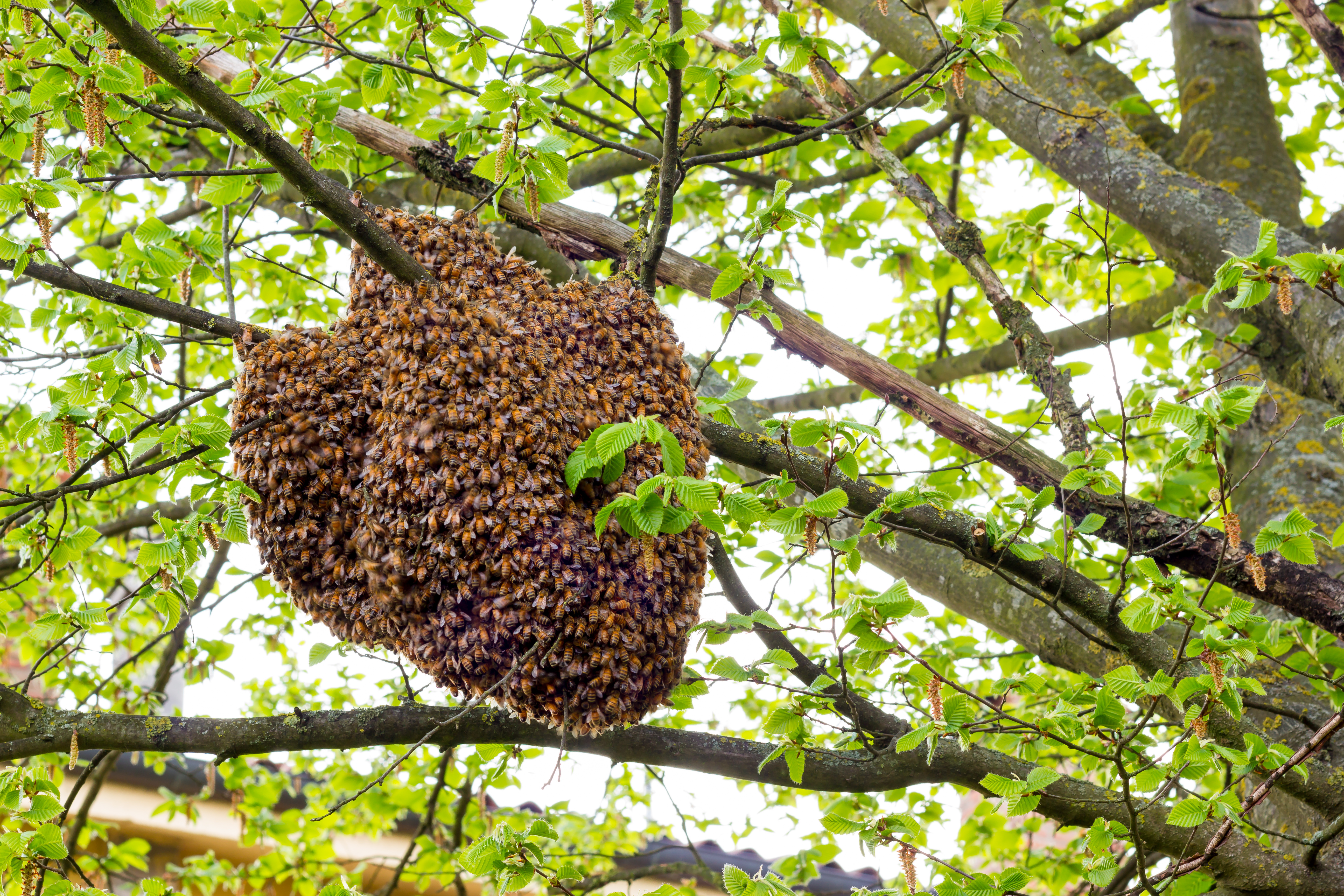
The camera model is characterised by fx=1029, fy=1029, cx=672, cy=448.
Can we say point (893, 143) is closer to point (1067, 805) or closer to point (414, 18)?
point (414, 18)

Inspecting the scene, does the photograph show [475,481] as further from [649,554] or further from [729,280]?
[729,280]

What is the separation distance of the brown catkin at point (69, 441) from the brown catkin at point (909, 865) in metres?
2.32

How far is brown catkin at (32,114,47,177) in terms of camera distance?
2.59m

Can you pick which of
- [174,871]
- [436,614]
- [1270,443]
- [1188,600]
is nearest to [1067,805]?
[1188,600]

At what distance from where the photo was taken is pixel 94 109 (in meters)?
2.51

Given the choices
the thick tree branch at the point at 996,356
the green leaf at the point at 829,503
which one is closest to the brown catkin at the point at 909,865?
the green leaf at the point at 829,503

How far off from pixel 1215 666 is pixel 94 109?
3.03m

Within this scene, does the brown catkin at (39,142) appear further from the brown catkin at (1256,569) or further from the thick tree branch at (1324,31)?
the thick tree branch at (1324,31)

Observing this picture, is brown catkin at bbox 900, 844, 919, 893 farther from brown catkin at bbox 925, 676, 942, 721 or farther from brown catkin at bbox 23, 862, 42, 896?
brown catkin at bbox 23, 862, 42, 896

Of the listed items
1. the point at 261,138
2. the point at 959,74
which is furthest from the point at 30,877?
the point at 959,74

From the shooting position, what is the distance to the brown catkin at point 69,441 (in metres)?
2.63

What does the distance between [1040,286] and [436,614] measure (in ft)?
15.4

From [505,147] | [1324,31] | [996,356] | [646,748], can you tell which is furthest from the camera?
[996,356]

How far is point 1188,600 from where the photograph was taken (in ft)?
8.57
